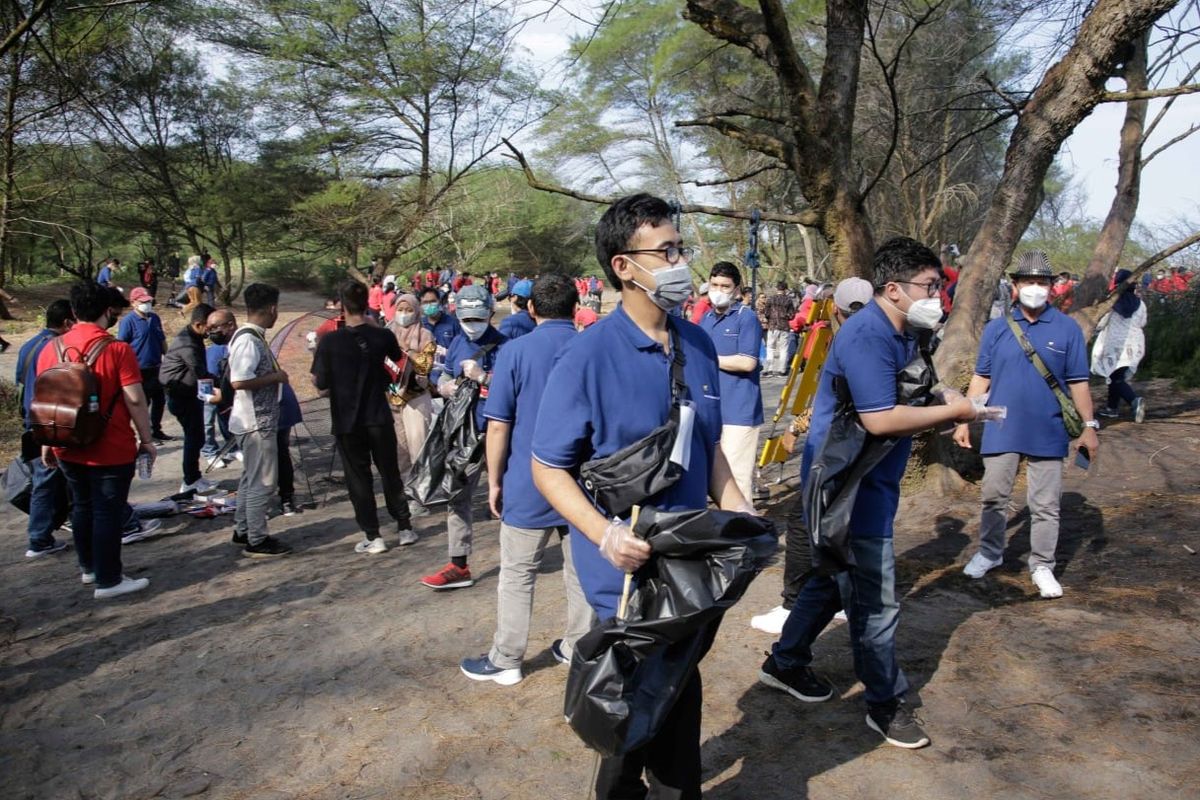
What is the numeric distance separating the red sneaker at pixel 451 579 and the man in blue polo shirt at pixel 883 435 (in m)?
2.61

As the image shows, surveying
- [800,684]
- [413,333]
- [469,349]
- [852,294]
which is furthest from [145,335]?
[800,684]

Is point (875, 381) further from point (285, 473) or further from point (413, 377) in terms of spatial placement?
point (285, 473)

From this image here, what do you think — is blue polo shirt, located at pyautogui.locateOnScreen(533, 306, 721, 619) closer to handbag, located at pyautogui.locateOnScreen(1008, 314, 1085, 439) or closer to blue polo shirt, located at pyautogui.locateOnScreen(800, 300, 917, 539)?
blue polo shirt, located at pyautogui.locateOnScreen(800, 300, 917, 539)

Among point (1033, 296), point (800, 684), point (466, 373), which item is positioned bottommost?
point (800, 684)

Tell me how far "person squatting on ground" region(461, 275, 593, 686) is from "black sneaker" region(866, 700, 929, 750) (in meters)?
1.23

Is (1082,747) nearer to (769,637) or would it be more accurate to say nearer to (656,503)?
(769,637)

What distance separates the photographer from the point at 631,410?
2133mm

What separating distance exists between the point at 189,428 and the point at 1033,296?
22.2 feet

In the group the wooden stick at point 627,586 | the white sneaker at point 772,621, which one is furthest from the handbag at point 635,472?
the white sneaker at point 772,621

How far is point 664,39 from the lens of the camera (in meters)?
32.9

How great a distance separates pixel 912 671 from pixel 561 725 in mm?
1628

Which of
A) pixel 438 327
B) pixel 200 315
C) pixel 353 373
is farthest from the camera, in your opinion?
pixel 200 315

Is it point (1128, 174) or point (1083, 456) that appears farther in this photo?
→ point (1128, 174)

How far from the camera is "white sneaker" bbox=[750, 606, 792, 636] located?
421 cm
